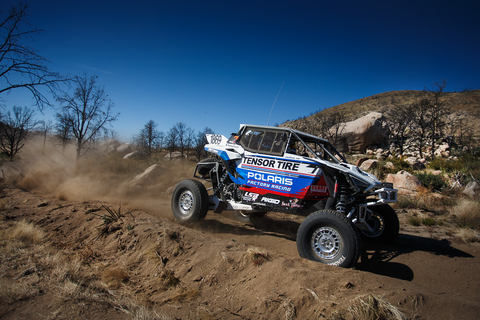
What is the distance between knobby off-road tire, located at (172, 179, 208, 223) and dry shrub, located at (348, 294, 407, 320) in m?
4.50

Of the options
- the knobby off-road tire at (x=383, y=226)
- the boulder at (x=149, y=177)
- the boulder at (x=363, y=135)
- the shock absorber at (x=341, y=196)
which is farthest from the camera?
the boulder at (x=363, y=135)

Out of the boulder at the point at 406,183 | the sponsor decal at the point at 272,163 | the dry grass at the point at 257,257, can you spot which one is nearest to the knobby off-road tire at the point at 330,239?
the dry grass at the point at 257,257

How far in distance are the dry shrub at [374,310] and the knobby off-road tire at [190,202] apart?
4.50 m

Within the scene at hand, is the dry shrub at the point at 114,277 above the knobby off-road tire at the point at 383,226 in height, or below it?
below

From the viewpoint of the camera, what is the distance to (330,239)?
448 centimetres

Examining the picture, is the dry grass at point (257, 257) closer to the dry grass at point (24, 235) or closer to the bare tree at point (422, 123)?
the dry grass at point (24, 235)

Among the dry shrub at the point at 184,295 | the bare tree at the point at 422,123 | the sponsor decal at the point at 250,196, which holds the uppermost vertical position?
the bare tree at the point at 422,123

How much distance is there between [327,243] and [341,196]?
1.00 m

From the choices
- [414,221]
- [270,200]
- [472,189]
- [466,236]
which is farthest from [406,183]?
[270,200]

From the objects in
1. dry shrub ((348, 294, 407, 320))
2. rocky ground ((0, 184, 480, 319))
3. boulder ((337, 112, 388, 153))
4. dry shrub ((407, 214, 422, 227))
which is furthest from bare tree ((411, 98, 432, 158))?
dry shrub ((348, 294, 407, 320))

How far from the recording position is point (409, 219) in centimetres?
834

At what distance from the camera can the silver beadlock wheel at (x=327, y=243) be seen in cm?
441

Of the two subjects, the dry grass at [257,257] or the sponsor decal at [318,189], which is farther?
the sponsor decal at [318,189]

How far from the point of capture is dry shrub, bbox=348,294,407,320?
276 centimetres
